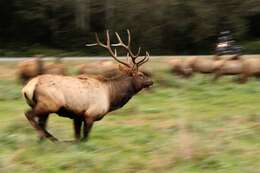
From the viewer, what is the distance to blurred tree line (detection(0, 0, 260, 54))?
36125mm

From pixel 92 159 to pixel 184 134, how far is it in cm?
199

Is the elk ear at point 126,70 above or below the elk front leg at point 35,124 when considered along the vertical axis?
above

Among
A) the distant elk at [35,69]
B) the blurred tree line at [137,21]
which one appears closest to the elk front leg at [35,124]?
the distant elk at [35,69]

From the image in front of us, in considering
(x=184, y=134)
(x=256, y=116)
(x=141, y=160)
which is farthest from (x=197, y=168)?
(x=256, y=116)

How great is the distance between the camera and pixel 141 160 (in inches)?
393

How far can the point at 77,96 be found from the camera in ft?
34.3

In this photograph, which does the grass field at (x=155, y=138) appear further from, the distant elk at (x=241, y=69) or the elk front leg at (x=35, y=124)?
the distant elk at (x=241, y=69)

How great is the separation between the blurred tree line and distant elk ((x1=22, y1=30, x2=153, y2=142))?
24.8 m

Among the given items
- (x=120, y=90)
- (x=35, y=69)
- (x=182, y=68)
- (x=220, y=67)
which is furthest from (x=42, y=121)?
(x=182, y=68)

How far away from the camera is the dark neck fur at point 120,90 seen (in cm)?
1117

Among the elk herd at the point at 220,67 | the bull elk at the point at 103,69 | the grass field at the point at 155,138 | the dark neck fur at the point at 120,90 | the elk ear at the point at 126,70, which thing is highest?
the elk ear at the point at 126,70

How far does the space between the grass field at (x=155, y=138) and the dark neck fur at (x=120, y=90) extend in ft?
2.12

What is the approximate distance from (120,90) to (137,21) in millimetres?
25358

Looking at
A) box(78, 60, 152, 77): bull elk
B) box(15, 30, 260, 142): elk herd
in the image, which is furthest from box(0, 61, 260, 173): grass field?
box(78, 60, 152, 77): bull elk
